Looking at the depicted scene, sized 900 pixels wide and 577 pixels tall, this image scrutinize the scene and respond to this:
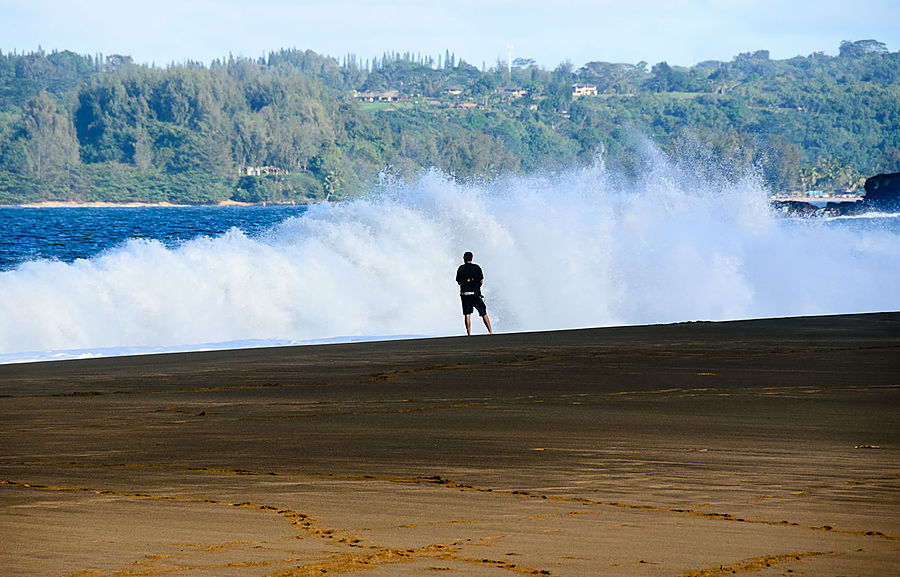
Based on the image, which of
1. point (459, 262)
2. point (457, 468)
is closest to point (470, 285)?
point (459, 262)

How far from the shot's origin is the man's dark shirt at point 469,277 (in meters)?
19.8

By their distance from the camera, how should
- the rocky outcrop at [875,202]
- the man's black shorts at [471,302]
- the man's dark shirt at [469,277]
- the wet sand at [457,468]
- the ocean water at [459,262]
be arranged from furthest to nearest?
the rocky outcrop at [875,202] → the ocean water at [459,262] → the man's black shorts at [471,302] → the man's dark shirt at [469,277] → the wet sand at [457,468]

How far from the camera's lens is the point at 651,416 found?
32.7 feet

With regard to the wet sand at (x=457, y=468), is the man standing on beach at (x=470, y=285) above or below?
above

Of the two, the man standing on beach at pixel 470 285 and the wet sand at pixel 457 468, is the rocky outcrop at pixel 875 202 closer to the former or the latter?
the man standing on beach at pixel 470 285

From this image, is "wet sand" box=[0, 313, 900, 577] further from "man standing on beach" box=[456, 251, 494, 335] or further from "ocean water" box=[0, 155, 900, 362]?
"ocean water" box=[0, 155, 900, 362]

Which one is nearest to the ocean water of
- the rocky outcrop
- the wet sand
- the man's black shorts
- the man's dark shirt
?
the man's black shorts

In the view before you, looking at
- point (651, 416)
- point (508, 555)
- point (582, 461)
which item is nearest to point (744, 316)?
point (651, 416)

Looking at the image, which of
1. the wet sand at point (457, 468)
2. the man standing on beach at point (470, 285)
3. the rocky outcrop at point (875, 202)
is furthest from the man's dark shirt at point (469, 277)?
the rocky outcrop at point (875, 202)

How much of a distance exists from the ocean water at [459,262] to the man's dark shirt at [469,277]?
7.74 feet

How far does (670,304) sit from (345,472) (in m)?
19.7

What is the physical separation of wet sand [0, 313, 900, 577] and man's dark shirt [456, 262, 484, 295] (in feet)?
16.9

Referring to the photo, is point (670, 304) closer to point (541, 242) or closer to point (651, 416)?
point (541, 242)

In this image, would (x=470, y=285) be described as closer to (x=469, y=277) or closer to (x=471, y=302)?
(x=469, y=277)
